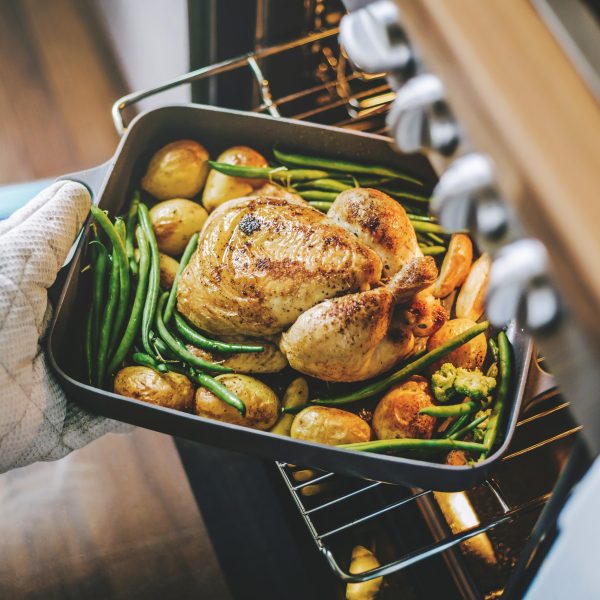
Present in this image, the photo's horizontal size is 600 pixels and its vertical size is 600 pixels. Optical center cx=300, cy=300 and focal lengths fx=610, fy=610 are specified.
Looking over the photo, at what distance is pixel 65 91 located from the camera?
2.32 metres

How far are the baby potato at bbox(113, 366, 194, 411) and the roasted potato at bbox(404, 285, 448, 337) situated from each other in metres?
0.43

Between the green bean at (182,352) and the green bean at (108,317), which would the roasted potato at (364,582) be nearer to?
the green bean at (182,352)

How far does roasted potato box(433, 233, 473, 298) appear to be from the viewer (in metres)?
1.25

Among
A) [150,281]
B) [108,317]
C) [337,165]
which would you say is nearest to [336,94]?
[337,165]

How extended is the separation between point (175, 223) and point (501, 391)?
746mm

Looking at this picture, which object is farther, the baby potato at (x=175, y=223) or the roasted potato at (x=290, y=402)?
the baby potato at (x=175, y=223)

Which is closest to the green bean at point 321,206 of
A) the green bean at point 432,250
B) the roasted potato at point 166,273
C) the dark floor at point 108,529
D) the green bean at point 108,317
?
the green bean at point 432,250

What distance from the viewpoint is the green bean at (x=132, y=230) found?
1.27m

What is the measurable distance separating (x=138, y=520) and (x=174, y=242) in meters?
0.67

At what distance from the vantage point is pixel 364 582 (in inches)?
49.0

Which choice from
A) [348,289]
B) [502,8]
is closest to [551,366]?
[502,8]

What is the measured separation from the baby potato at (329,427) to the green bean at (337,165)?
1.78 feet

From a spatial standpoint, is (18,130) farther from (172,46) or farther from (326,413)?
(326,413)

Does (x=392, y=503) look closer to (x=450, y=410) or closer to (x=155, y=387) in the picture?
(x=450, y=410)
